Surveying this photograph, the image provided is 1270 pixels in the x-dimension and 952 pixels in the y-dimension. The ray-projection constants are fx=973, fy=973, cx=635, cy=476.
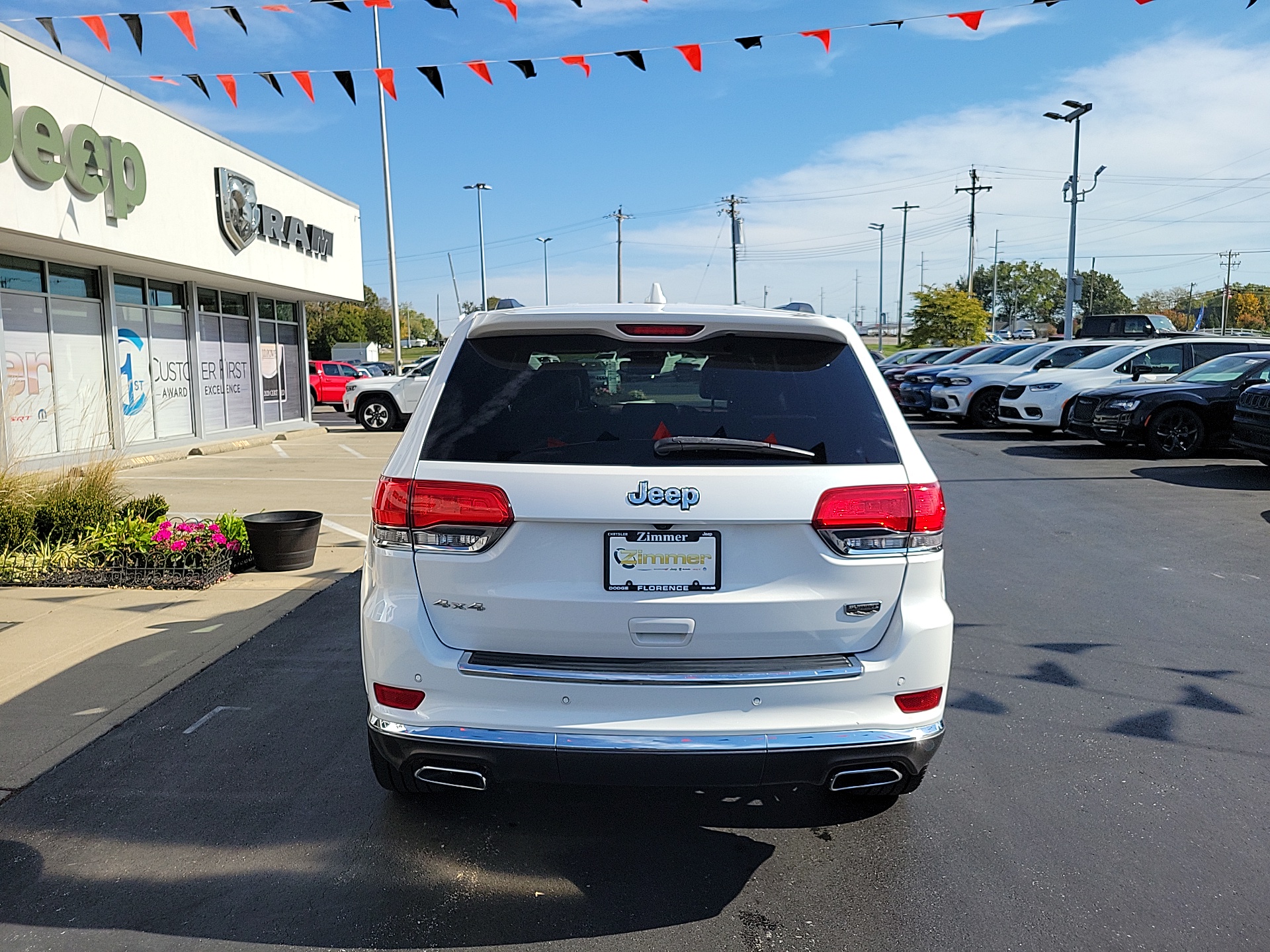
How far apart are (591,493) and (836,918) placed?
1.50 m

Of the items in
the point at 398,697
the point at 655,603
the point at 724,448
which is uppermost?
the point at 724,448

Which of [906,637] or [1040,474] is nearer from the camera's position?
[906,637]

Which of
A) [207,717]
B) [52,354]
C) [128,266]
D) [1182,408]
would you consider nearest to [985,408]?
[1182,408]

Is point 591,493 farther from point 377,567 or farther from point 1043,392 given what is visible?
point 1043,392

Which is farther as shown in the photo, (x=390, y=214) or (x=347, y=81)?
(x=390, y=214)

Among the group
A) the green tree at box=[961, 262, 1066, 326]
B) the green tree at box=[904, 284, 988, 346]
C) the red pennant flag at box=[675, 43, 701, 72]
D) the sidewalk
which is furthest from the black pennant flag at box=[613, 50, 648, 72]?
the green tree at box=[961, 262, 1066, 326]

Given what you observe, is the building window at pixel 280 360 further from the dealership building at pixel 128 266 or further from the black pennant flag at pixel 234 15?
the black pennant flag at pixel 234 15

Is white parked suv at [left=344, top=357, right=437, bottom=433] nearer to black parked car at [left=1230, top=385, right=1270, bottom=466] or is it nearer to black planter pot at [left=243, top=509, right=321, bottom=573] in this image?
black planter pot at [left=243, top=509, right=321, bottom=573]

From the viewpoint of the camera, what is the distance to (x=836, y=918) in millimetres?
2959

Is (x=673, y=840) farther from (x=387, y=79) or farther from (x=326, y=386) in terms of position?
(x=326, y=386)

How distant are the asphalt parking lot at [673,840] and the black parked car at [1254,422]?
722cm

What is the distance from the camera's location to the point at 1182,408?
45.5 feet

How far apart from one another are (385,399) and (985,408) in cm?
1335

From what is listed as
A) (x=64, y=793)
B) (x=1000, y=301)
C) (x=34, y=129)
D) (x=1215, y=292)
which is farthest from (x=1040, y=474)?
(x=1215, y=292)
